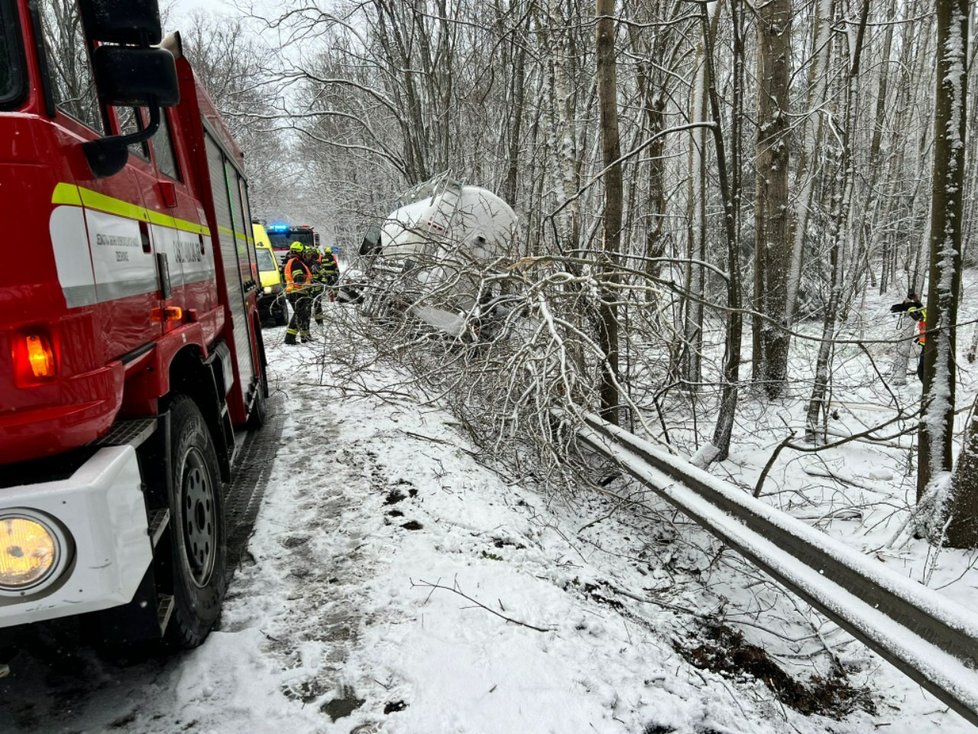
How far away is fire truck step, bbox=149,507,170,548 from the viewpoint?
78.4 inches

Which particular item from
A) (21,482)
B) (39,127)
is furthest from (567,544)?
(39,127)

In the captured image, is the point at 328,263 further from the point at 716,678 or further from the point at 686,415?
the point at 716,678

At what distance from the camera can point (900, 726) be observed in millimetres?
2865

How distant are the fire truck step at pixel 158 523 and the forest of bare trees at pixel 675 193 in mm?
3037

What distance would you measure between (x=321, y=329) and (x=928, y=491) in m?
6.38

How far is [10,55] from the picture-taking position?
5.69 ft

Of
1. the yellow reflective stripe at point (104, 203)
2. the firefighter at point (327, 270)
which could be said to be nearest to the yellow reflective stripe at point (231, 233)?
the yellow reflective stripe at point (104, 203)

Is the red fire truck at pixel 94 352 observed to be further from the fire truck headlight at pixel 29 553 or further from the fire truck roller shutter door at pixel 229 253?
the fire truck roller shutter door at pixel 229 253

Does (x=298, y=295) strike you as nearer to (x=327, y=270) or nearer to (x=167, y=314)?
(x=327, y=270)

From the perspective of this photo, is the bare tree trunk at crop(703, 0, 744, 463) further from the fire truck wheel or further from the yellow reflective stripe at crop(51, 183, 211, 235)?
the yellow reflective stripe at crop(51, 183, 211, 235)

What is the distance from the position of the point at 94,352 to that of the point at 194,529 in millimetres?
1266

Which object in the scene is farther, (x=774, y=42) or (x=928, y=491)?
(x=774, y=42)

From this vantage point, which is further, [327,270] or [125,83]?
[327,270]

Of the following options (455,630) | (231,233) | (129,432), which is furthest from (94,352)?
(231,233)
